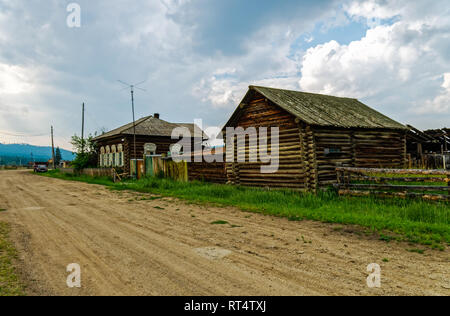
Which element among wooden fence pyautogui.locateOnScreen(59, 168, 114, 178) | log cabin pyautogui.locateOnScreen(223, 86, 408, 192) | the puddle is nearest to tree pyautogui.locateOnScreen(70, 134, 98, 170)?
wooden fence pyautogui.locateOnScreen(59, 168, 114, 178)

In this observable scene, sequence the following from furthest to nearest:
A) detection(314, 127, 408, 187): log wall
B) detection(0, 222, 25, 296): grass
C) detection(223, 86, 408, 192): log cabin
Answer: detection(314, 127, 408, 187): log wall < detection(223, 86, 408, 192): log cabin < detection(0, 222, 25, 296): grass

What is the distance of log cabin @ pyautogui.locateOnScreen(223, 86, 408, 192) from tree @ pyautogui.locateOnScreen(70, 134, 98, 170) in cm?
2297

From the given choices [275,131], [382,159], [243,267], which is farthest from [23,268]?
[382,159]

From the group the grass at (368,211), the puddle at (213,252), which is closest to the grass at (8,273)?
the puddle at (213,252)

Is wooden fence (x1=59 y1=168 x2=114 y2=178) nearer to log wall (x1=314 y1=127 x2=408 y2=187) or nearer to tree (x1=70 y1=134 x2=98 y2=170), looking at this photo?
tree (x1=70 y1=134 x2=98 y2=170)

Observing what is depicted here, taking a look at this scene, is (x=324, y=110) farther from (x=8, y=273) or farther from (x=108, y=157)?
(x=108, y=157)

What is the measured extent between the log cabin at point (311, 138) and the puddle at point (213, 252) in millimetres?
8107

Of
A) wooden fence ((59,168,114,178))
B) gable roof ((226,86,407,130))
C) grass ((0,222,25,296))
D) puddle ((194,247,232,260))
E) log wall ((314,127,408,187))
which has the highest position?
gable roof ((226,86,407,130))

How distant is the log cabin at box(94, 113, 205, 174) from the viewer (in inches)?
1078

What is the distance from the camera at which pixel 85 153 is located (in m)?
33.9

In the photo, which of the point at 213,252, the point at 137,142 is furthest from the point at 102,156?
the point at 213,252

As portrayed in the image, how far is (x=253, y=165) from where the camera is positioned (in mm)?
16031
